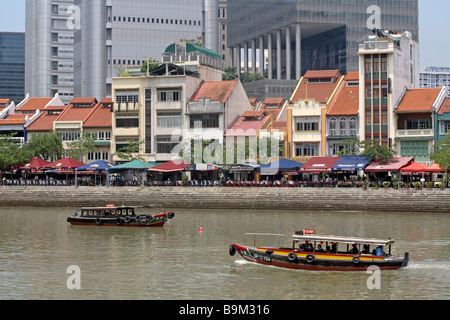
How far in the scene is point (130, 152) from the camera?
10475 cm

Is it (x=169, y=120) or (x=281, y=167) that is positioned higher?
(x=169, y=120)

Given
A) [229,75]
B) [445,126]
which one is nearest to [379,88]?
[445,126]

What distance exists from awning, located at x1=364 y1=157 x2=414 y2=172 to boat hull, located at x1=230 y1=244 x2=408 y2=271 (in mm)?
39968

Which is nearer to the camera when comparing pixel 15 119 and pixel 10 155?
pixel 10 155

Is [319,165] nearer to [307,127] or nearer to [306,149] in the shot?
[306,149]

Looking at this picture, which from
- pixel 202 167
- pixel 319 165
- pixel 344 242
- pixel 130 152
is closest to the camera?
pixel 344 242

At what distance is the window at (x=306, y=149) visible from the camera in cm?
9888

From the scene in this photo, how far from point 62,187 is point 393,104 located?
38.6 m

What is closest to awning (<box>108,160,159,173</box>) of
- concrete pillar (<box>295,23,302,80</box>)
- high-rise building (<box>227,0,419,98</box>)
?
high-rise building (<box>227,0,419,98</box>)

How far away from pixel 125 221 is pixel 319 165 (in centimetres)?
2813

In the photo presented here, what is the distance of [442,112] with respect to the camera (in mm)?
92625

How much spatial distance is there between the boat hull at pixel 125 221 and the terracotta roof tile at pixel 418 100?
37904 millimetres

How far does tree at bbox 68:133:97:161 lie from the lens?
105438 millimetres
